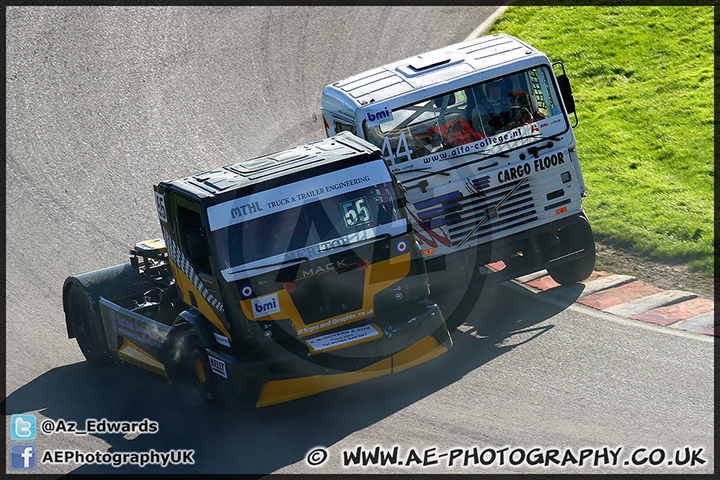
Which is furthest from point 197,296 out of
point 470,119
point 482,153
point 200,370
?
point 470,119

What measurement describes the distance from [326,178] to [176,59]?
1355cm

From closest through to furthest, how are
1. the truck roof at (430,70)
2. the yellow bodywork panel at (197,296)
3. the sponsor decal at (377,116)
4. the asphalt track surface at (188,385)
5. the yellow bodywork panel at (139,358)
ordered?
the asphalt track surface at (188,385) → the yellow bodywork panel at (197,296) → the yellow bodywork panel at (139,358) → the sponsor decal at (377,116) → the truck roof at (430,70)

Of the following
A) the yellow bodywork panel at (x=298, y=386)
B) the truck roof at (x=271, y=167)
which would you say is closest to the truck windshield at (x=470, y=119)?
the truck roof at (x=271, y=167)

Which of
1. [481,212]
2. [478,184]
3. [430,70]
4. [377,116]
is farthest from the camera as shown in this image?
[430,70]

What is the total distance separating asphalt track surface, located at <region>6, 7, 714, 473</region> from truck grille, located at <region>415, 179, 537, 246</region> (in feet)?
3.71

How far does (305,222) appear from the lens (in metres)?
8.64

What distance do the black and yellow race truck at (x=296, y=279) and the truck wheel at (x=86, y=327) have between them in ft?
5.00

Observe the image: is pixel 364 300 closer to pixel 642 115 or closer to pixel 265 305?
pixel 265 305

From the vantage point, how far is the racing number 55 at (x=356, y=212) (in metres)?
8.79

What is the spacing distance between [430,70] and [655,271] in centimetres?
430

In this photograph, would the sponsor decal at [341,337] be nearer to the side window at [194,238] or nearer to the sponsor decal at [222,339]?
the sponsor decal at [222,339]

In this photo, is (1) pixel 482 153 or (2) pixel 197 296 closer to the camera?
(2) pixel 197 296

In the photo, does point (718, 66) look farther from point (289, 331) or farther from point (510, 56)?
point (289, 331)

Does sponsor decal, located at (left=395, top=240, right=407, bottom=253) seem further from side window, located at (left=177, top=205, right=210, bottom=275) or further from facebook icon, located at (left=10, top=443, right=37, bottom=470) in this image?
facebook icon, located at (left=10, top=443, right=37, bottom=470)
